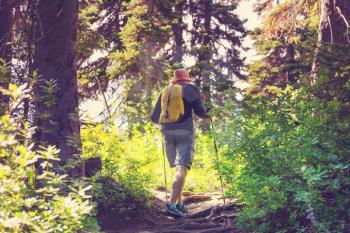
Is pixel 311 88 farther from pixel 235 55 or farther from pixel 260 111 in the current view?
pixel 235 55

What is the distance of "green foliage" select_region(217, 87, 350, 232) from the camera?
202 inches

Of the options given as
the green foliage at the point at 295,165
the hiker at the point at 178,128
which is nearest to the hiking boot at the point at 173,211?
the hiker at the point at 178,128

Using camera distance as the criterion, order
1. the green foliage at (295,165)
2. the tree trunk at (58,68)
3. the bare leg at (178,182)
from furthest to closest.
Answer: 1. the bare leg at (178,182)
2. the tree trunk at (58,68)
3. the green foliage at (295,165)

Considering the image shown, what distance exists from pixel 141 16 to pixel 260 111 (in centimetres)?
1048

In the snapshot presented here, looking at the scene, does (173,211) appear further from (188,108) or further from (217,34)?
(217,34)

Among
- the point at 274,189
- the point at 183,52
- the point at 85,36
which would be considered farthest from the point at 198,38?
the point at 274,189

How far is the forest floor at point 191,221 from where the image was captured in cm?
717

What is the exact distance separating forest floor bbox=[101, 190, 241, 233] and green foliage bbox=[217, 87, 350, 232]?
0.94 metres

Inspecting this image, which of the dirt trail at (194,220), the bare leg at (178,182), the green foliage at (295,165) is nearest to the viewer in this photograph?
the green foliage at (295,165)

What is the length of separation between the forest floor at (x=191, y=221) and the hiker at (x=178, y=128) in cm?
30

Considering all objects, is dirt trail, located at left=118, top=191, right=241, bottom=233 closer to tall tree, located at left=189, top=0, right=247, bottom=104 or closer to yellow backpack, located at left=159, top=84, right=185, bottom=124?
yellow backpack, located at left=159, top=84, right=185, bottom=124

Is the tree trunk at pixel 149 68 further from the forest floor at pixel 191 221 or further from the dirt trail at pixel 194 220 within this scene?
the forest floor at pixel 191 221

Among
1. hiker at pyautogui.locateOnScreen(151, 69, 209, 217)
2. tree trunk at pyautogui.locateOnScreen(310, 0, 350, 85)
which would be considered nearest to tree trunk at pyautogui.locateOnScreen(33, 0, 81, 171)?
hiker at pyautogui.locateOnScreen(151, 69, 209, 217)

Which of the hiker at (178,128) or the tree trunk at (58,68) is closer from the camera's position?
the tree trunk at (58,68)
